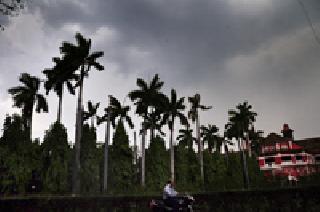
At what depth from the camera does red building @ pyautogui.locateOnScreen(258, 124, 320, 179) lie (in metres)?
75.6

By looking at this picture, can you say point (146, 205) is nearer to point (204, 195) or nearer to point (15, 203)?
point (204, 195)

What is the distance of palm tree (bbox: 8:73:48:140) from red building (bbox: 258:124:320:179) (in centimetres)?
5295

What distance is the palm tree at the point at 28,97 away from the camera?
49.4 m

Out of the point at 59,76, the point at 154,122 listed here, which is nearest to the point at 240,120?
the point at 154,122

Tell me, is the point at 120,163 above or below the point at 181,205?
above

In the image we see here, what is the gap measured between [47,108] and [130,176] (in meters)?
16.6

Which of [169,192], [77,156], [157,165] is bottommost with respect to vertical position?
[169,192]

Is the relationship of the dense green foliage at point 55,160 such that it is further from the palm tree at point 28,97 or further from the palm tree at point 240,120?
the palm tree at point 240,120

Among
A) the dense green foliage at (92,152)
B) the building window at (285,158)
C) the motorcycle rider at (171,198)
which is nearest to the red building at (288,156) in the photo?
the building window at (285,158)

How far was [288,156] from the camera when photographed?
77.6m

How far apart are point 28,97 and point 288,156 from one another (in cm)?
5906

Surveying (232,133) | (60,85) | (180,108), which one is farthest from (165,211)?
(232,133)

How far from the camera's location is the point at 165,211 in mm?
14766

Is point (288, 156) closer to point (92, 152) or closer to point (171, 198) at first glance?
point (92, 152)
